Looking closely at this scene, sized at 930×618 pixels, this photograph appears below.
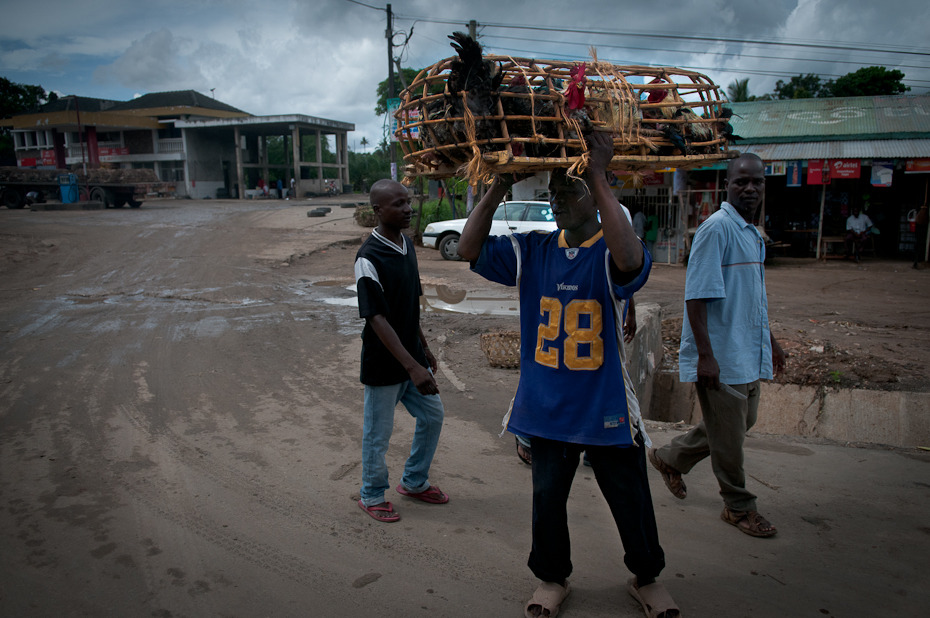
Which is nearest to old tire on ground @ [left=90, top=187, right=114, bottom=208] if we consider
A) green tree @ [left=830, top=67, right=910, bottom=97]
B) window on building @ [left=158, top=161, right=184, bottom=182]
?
window on building @ [left=158, top=161, right=184, bottom=182]

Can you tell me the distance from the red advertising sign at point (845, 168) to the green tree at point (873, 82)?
20.3 m

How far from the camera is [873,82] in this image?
30797 mm

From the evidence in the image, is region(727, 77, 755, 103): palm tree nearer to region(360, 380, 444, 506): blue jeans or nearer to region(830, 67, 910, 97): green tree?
region(830, 67, 910, 97): green tree

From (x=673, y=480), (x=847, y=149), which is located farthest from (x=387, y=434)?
(x=847, y=149)

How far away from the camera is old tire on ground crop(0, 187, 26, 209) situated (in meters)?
24.2

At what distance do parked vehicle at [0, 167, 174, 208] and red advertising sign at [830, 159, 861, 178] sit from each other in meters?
23.2

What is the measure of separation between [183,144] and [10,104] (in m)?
23.0

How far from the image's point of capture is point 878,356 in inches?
256

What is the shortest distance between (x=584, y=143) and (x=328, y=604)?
2.10 meters

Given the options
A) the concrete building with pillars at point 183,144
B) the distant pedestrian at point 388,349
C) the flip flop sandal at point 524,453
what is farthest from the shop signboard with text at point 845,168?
the concrete building with pillars at point 183,144

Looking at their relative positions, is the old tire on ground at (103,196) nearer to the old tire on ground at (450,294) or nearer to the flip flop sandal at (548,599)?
the old tire on ground at (450,294)

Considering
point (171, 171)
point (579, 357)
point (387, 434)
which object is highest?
point (171, 171)

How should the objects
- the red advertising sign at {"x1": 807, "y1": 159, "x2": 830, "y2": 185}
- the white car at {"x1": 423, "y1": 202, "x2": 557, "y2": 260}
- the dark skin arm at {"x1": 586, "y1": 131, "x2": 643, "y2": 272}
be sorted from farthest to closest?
the red advertising sign at {"x1": 807, "y1": 159, "x2": 830, "y2": 185}
the white car at {"x1": 423, "y1": 202, "x2": 557, "y2": 260}
the dark skin arm at {"x1": 586, "y1": 131, "x2": 643, "y2": 272}

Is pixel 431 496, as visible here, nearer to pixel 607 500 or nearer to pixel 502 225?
pixel 607 500
